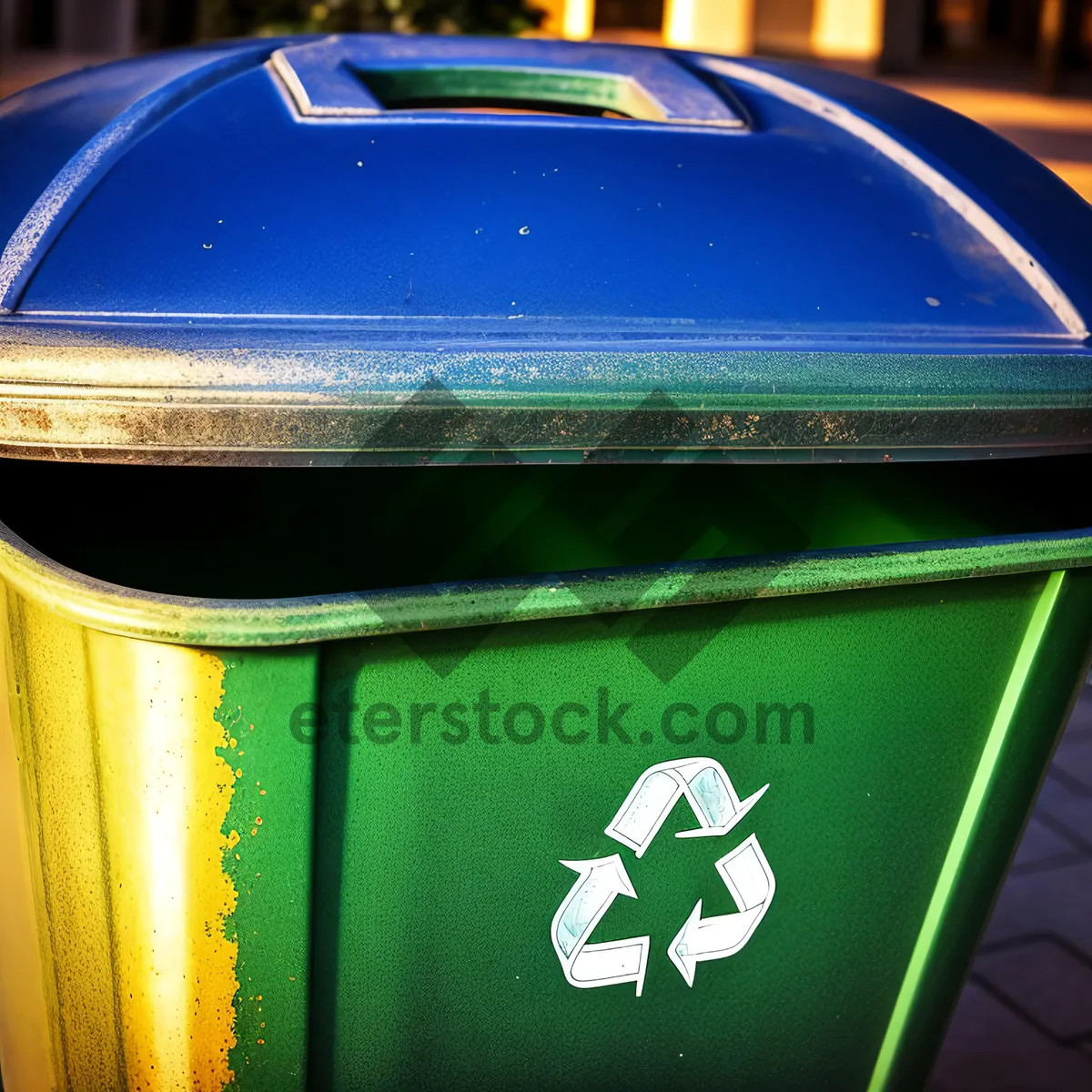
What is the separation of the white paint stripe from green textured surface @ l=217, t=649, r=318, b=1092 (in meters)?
0.90

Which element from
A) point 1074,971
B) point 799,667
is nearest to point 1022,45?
point 1074,971

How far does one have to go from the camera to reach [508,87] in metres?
1.77

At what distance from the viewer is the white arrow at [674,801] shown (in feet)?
4.53

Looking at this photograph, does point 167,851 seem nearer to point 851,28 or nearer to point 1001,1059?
point 1001,1059

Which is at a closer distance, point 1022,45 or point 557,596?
point 557,596

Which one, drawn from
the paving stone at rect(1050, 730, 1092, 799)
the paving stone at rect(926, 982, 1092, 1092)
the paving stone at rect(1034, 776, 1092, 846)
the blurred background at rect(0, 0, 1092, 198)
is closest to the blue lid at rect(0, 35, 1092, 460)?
the paving stone at rect(926, 982, 1092, 1092)

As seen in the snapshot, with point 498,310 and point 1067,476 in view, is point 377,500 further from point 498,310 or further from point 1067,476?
point 1067,476

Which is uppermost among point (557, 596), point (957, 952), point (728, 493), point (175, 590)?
point (557, 596)

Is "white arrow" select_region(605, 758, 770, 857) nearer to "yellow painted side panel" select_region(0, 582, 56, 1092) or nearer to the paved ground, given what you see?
"yellow painted side panel" select_region(0, 582, 56, 1092)

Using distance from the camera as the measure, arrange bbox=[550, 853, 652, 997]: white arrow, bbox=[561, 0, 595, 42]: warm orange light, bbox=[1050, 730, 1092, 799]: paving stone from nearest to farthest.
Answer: bbox=[550, 853, 652, 997]: white arrow → bbox=[1050, 730, 1092, 799]: paving stone → bbox=[561, 0, 595, 42]: warm orange light

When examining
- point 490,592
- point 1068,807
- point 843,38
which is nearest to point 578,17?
point 843,38

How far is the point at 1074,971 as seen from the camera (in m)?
2.52

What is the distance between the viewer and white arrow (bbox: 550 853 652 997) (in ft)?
4.60

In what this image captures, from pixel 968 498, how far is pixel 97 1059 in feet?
4.29
